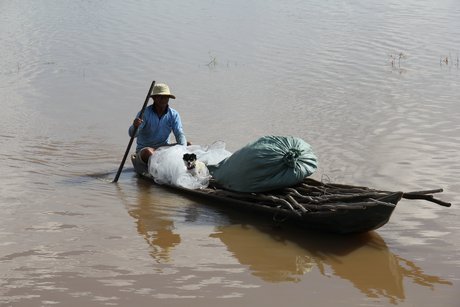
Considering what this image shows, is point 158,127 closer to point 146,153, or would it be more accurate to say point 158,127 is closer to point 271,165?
point 146,153

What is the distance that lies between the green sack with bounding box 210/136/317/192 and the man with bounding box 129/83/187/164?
53.0 inches

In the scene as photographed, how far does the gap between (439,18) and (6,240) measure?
605 inches

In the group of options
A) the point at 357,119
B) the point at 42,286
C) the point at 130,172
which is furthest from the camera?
the point at 357,119

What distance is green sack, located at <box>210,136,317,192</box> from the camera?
18.8ft

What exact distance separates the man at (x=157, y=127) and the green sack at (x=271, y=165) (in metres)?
1.35

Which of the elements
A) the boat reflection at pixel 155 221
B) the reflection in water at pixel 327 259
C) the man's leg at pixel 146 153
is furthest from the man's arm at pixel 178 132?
the reflection in water at pixel 327 259

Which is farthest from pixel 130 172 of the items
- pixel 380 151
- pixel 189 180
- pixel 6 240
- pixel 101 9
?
pixel 101 9

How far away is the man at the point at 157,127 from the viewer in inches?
281

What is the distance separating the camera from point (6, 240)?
536 cm

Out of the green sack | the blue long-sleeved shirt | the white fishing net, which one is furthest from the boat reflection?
the green sack

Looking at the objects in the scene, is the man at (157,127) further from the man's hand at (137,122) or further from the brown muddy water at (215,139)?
the brown muddy water at (215,139)

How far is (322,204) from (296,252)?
42 centimetres

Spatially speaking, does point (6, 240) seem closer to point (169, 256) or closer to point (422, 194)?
point (169, 256)

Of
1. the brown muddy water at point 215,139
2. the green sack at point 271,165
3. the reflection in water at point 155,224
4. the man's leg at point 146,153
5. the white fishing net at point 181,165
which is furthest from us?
the man's leg at point 146,153
